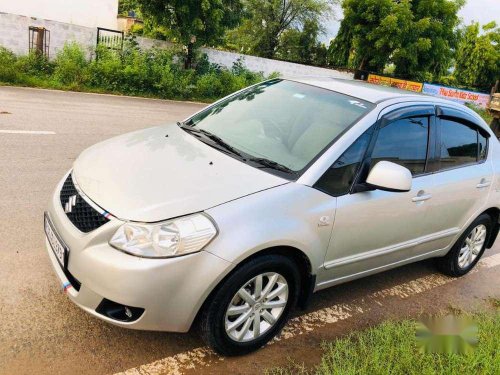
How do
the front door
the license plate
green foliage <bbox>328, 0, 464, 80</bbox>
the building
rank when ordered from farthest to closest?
the building → green foliage <bbox>328, 0, 464, 80</bbox> → the front door → the license plate

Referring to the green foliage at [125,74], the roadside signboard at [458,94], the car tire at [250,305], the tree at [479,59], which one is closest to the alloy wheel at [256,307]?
A: the car tire at [250,305]

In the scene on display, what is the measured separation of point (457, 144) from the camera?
4156 mm

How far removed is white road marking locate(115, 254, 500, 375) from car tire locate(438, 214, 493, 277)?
0.14 m

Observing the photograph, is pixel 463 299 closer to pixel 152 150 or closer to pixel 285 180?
pixel 285 180

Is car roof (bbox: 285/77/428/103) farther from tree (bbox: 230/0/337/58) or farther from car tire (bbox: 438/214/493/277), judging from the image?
tree (bbox: 230/0/337/58)

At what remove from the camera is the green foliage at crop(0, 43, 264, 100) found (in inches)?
555

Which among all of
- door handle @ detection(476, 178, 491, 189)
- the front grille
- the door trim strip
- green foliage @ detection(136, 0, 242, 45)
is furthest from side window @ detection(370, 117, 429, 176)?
green foliage @ detection(136, 0, 242, 45)

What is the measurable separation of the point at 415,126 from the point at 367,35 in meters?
25.2

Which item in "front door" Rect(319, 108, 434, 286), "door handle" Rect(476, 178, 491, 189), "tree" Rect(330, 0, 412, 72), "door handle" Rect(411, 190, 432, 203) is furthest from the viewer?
"tree" Rect(330, 0, 412, 72)

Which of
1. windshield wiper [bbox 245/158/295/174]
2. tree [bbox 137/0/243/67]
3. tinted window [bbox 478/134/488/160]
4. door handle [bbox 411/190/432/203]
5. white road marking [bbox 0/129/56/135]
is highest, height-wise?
tree [bbox 137/0/243/67]

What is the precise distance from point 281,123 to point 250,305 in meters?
1.46

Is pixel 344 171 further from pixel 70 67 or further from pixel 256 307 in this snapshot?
pixel 70 67

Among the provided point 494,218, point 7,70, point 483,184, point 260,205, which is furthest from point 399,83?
point 260,205

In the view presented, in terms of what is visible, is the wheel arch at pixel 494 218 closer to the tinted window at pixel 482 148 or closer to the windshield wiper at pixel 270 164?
the tinted window at pixel 482 148
